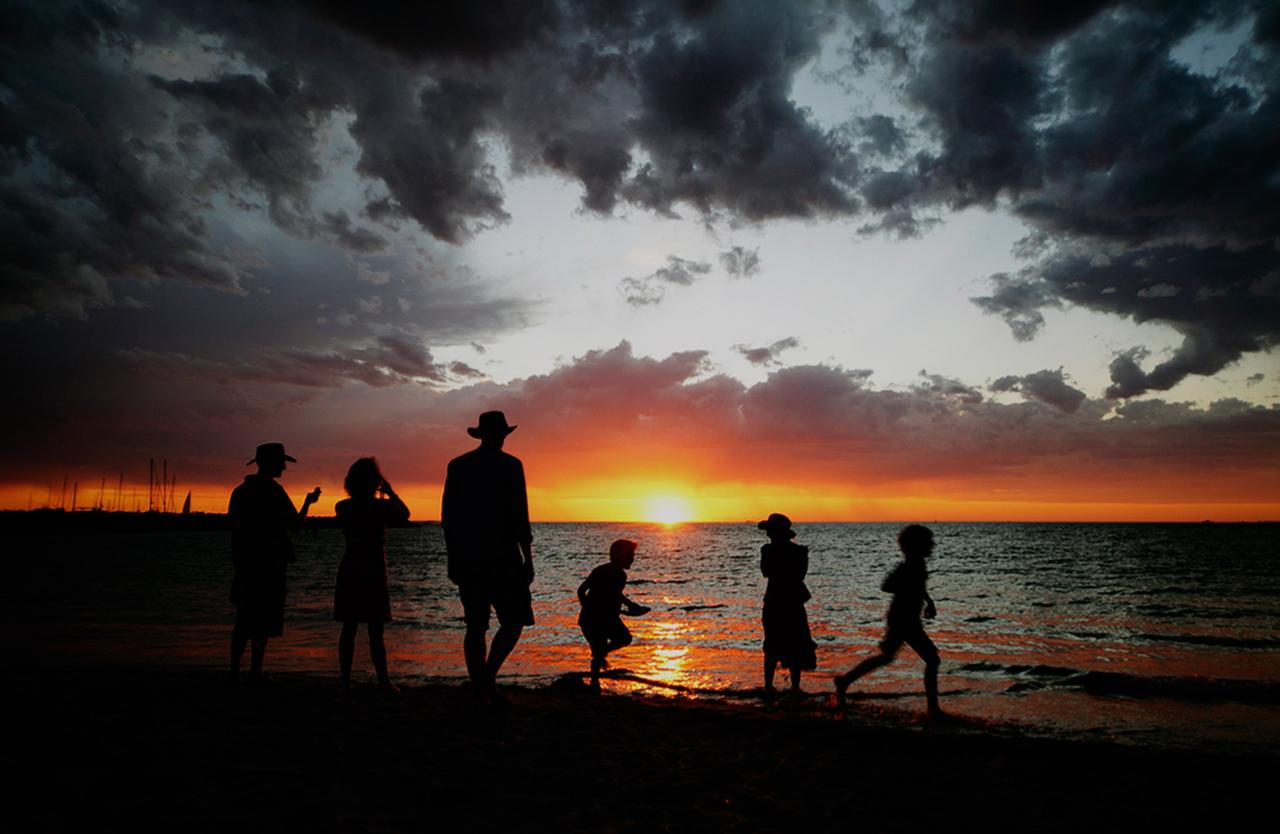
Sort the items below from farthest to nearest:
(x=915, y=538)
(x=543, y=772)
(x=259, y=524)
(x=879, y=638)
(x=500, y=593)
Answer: (x=879, y=638)
(x=915, y=538)
(x=259, y=524)
(x=500, y=593)
(x=543, y=772)

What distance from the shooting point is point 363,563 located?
7480 mm

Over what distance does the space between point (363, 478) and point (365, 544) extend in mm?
761

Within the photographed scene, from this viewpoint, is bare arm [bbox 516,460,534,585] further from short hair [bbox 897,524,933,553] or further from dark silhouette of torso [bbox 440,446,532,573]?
short hair [bbox 897,524,933,553]

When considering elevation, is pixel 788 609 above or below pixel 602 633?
above

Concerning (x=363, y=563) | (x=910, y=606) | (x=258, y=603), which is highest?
(x=363, y=563)

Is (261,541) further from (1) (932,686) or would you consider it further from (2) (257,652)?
(1) (932,686)

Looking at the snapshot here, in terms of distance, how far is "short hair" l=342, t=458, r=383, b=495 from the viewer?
7.48 meters

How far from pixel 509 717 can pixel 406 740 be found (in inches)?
49.5

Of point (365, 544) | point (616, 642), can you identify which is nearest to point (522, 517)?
point (365, 544)

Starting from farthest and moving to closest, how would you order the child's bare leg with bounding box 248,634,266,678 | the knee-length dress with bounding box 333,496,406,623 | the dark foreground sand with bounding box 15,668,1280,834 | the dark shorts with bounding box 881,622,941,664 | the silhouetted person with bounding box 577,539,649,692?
the silhouetted person with bounding box 577,539,649,692
the dark shorts with bounding box 881,622,941,664
the child's bare leg with bounding box 248,634,266,678
the knee-length dress with bounding box 333,496,406,623
the dark foreground sand with bounding box 15,668,1280,834

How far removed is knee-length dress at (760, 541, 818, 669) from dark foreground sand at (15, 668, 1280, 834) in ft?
5.71

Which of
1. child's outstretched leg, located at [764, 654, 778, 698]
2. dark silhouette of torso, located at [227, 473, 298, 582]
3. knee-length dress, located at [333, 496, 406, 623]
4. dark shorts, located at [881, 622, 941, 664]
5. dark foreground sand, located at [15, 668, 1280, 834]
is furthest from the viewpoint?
child's outstretched leg, located at [764, 654, 778, 698]

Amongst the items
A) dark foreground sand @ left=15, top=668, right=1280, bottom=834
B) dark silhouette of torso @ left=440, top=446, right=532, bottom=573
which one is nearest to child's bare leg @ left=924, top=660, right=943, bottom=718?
dark foreground sand @ left=15, top=668, right=1280, bottom=834

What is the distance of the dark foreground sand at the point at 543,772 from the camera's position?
4039 millimetres
